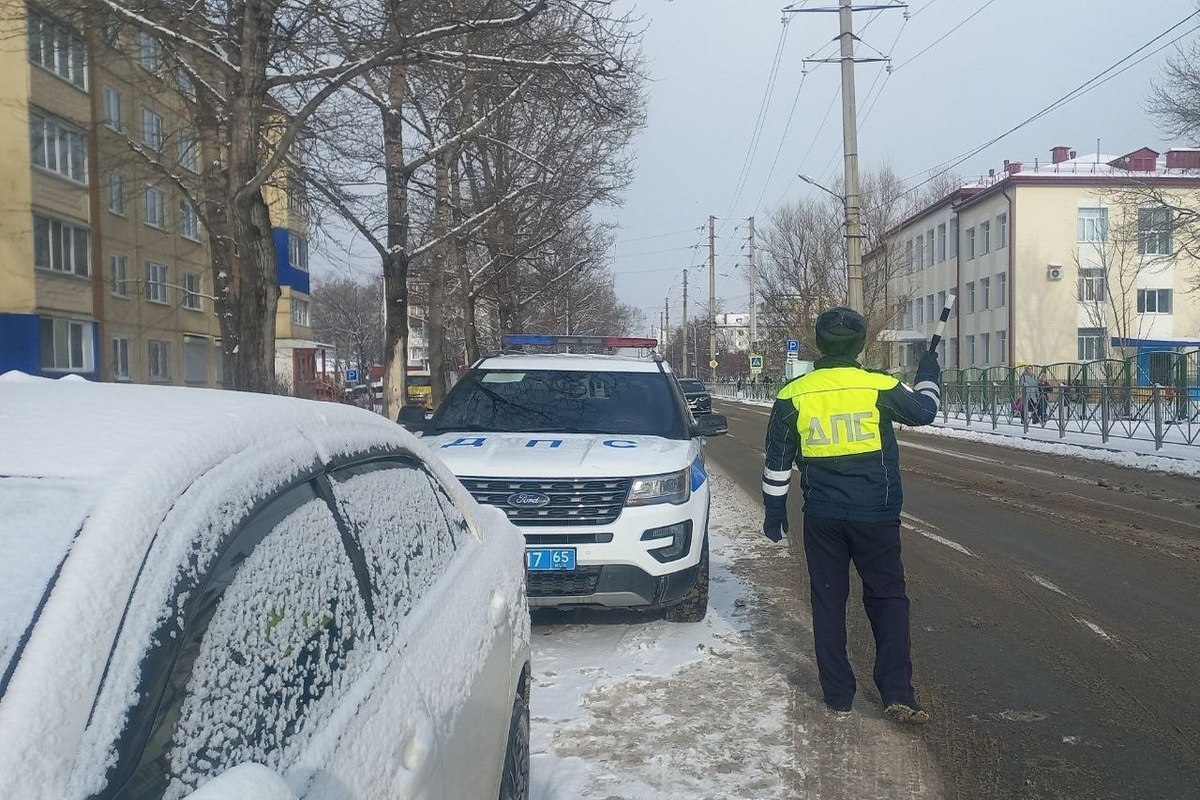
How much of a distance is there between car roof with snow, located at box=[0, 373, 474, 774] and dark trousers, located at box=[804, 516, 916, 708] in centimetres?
299

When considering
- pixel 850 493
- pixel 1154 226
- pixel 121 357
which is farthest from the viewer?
pixel 121 357

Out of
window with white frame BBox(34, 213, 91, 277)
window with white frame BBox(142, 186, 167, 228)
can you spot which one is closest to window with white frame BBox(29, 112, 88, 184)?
window with white frame BBox(34, 213, 91, 277)

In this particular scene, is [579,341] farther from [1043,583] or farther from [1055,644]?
[1055,644]

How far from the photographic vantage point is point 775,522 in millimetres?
4945

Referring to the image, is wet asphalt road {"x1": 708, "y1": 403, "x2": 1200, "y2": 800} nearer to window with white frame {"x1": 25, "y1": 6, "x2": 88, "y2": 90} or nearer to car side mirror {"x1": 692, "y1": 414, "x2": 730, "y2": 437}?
car side mirror {"x1": 692, "y1": 414, "x2": 730, "y2": 437}

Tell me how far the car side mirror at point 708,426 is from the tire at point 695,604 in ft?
3.61

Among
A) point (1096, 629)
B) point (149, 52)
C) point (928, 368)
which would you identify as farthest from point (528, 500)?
point (149, 52)

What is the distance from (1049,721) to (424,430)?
4.24 metres

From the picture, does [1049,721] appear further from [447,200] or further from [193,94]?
[447,200]

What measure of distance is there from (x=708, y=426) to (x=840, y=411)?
2.70 m

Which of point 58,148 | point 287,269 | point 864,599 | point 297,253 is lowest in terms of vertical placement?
point 864,599

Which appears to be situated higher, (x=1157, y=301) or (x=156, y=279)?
(x=156, y=279)

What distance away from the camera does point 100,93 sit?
3256cm

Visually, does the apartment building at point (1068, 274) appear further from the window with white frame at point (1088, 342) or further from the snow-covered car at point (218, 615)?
the snow-covered car at point (218, 615)
